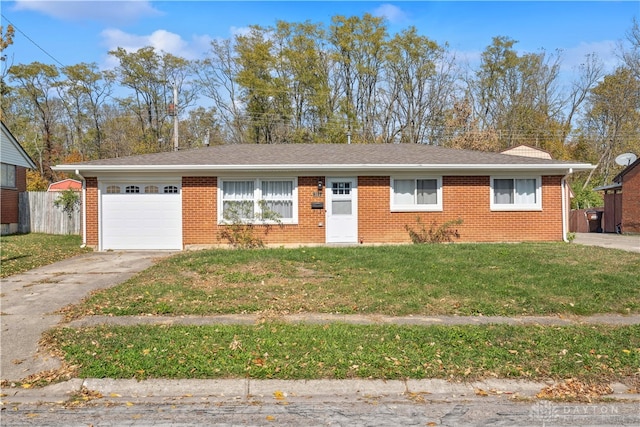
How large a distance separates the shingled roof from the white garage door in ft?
2.76

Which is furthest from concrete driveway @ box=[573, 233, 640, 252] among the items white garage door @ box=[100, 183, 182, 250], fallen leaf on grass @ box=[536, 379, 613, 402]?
white garage door @ box=[100, 183, 182, 250]

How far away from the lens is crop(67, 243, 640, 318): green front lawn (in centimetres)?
699

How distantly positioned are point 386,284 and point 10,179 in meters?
20.8

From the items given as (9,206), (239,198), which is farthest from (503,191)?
(9,206)

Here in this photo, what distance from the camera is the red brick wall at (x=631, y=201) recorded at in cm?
2184

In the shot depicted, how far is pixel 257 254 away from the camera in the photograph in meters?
11.5

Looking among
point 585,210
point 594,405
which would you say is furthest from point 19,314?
point 585,210

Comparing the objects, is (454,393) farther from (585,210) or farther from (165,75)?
(165,75)

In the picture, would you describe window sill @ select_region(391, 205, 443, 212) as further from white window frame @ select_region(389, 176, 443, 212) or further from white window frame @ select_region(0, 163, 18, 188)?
white window frame @ select_region(0, 163, 18, 188)

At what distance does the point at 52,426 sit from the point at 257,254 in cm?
775

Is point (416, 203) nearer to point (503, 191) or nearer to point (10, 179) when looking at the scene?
point (503, 191)

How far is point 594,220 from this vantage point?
26391mm

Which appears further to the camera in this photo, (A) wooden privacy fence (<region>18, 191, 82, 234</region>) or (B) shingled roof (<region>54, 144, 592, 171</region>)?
(A) wooden privacy fence (<region>18, 191, 82, 234</region>)

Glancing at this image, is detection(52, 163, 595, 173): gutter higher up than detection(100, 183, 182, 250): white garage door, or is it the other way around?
detection(52, 163, 595, 173): gutter
